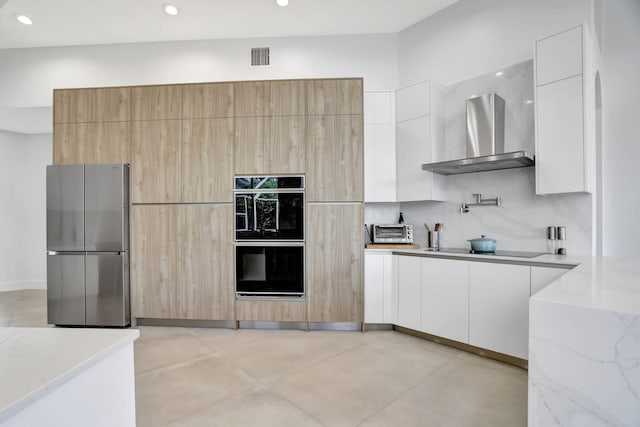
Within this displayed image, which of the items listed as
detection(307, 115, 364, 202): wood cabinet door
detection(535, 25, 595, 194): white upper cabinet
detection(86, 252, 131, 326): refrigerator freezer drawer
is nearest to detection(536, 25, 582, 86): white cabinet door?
detection(535, 25, 595, 194): white upper cabinet

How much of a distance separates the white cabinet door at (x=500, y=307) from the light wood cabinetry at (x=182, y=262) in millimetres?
2371

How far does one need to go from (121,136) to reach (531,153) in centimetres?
421

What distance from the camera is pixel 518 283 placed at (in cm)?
241

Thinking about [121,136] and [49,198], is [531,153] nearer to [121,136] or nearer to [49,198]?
[121,136]

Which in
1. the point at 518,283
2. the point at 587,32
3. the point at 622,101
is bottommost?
the point at 518,283

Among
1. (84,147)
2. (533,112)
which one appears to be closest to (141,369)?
(84,147)

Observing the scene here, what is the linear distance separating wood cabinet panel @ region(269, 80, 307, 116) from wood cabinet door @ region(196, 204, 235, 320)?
1167 millimetres

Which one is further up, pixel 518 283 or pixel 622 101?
pixel 622 101

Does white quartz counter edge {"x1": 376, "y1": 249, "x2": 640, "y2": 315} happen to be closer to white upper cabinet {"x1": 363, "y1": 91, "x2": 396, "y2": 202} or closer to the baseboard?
white upper cabinet {"x1": 363, "y1": 91, "x2": 396, "y2": 202}

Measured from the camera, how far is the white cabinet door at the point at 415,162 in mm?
3320

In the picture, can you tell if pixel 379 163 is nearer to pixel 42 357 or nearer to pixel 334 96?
pixel 334 96

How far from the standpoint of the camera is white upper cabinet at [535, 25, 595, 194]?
2383mm

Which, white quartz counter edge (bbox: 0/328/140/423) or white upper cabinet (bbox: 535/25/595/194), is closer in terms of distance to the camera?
white quartz counter edge (bbox: 0/328/140/423)

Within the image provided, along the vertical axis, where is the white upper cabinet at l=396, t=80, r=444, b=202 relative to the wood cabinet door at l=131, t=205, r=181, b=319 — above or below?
above
